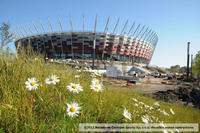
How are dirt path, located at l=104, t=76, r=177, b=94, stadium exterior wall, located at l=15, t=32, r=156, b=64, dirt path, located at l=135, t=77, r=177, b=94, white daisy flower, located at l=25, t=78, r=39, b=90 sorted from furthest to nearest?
1. stadium exterior wall, located at l=15, t=32, r=156, b=64
2. dirt path, located at l=135, t=77, r=177, b=94
3. dirt path, located at l=104, t=76, r=177, b=94
4. white daisy flower, located at l=25, t=78, r=39, b=90

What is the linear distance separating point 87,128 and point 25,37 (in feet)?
203

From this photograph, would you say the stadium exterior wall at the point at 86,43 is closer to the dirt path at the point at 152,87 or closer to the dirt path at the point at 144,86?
the dirt path at the point at 152,87

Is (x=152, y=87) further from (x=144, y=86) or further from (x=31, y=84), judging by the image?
(x=31, y=84)

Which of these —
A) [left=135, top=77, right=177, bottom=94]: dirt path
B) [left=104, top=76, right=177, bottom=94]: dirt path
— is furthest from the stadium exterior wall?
[left=104, top=76, right=177, bottom=94]: dirt path

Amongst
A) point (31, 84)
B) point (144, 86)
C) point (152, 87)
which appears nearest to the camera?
point (31, 84)

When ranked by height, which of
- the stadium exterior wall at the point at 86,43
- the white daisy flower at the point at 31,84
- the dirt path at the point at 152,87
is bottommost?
the dirt path at the point at 152,87

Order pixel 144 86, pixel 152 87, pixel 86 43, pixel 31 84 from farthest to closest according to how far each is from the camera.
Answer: pixel 86 43 < pixel 144 86 < pixel 152 87 < pixel 31 84

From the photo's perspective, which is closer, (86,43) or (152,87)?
(152,87)

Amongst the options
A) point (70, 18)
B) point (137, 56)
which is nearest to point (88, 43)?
point (70, 18)

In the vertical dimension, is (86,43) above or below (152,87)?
above

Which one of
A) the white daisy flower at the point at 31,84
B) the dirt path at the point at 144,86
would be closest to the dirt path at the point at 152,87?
the dirt path at the point at 144,86

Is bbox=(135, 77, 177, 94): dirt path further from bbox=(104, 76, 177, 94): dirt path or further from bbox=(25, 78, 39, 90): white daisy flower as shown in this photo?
bbox=(25, 78, 39, 90): white daisy flower

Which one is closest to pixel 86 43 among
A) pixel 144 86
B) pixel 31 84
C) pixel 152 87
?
pixel 144 86

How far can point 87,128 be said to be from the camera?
Result: 938mm
